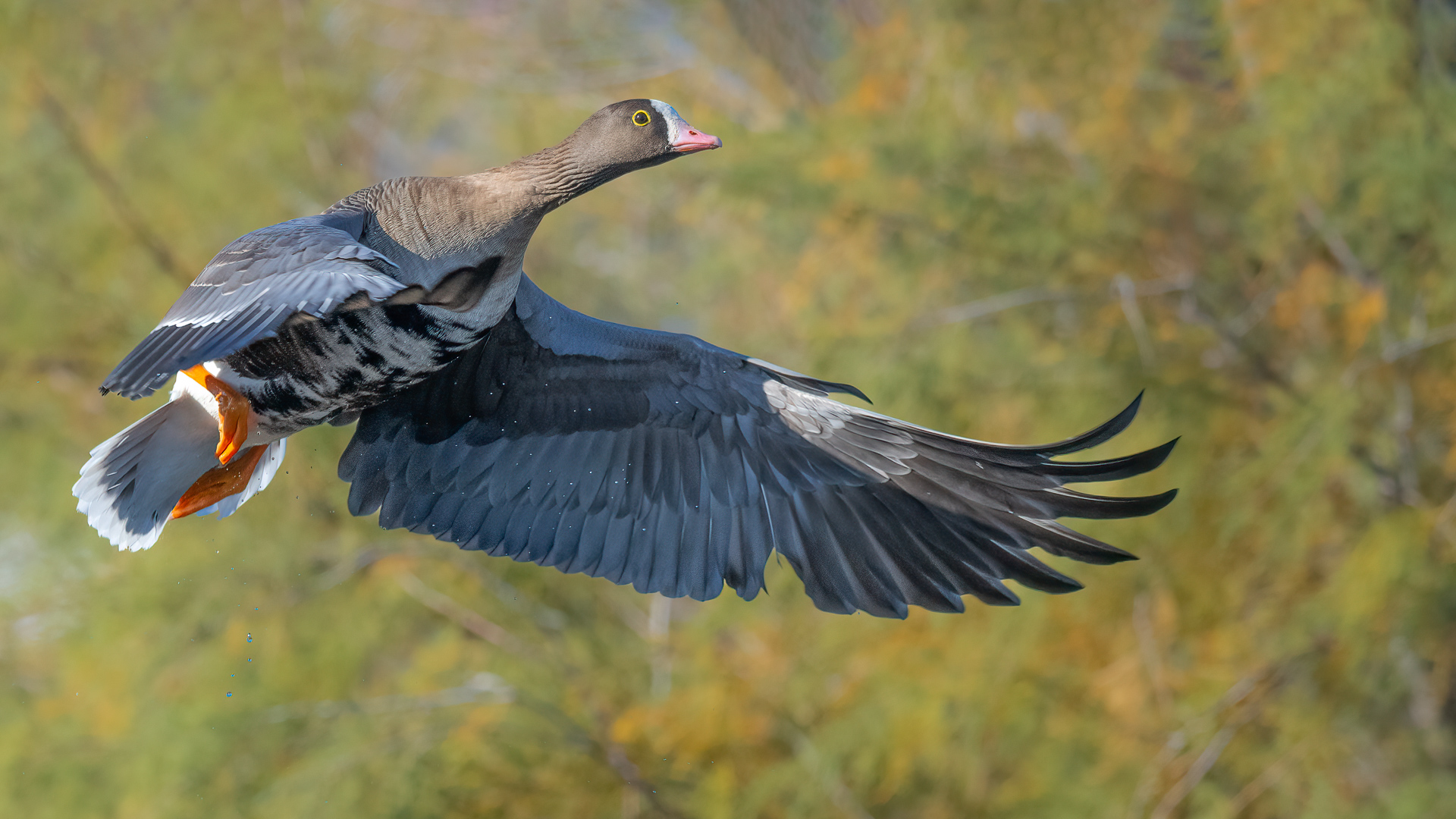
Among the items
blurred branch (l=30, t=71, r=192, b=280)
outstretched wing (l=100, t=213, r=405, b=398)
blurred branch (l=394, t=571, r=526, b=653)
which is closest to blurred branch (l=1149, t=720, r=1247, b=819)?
blurred branch (l=394, t=571, r=526, b=653)

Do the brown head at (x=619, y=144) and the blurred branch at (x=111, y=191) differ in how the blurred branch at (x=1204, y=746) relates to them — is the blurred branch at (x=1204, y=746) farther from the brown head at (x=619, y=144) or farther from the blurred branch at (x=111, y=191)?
the blurred branch at (x=111, y=191)

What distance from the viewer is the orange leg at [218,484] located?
13.6ft

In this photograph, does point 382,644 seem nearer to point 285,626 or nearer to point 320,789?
point 285,626

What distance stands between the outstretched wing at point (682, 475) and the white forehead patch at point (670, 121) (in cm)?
60

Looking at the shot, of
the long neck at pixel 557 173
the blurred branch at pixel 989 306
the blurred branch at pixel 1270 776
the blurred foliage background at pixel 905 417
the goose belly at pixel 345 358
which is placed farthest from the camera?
the blurred branch at pixel 989 306

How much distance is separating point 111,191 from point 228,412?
7494 millimetres

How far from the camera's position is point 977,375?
7.78 metres

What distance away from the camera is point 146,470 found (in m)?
3.89

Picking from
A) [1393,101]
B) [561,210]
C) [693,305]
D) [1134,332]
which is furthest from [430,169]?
[1393,101]

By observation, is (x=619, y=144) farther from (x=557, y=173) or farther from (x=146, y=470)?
(x=146, y=470)

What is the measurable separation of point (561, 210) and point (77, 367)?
4304mm

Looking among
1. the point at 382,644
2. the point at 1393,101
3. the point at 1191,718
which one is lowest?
the point at 382,644

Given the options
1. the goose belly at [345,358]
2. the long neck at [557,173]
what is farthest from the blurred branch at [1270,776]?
the goose belly at [345,358]

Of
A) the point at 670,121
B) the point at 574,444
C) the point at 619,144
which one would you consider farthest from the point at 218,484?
the point at 670,121
